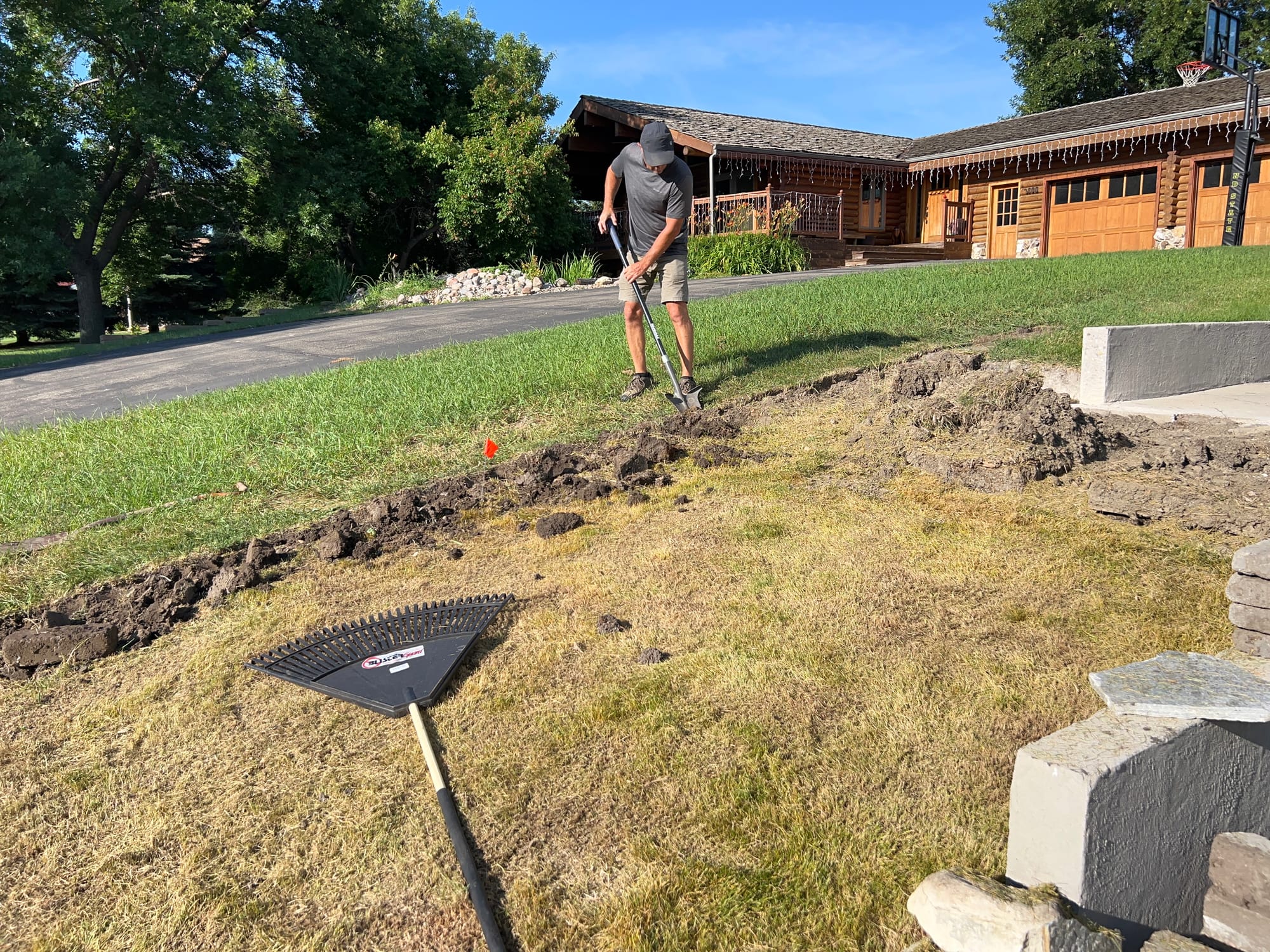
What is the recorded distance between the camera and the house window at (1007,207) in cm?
2450

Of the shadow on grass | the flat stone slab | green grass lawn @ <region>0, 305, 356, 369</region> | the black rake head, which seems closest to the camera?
the flat stone slab

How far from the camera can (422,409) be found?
5.96m

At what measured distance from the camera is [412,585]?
3.57m

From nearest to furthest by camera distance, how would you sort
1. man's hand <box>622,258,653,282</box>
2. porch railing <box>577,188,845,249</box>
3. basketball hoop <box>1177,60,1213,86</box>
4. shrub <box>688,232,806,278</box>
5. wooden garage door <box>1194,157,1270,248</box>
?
man's hand <box>622,258,653,282</box> → shrub <box>688,232,806,278</box> → wooden garage door <box>1194,157,1270,248</box> → porch railing <box>577,188,845,249</box> → basketball hoop <box>1177,60,1213,86</box>

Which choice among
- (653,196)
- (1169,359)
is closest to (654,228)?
(653,196)

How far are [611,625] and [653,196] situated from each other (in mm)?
A: 3545

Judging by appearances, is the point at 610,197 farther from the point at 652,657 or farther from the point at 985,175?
the point at 985,175

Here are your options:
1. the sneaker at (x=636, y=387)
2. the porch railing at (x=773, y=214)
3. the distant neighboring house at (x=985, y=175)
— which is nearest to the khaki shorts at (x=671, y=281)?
the sneaker at (x=636, y=387)

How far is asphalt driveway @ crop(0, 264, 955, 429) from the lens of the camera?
333 inches

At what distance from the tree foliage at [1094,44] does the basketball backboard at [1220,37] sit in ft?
51.4

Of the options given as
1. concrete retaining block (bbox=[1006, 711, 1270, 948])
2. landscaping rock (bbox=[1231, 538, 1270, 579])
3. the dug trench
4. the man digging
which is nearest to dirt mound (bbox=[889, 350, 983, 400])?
the dug trench

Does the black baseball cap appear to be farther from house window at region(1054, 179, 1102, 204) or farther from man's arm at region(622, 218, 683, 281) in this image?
house window at region(1054, 179, 1102, 204)

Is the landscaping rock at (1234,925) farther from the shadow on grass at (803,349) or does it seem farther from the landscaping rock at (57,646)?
the shadow on grass at (803,349)

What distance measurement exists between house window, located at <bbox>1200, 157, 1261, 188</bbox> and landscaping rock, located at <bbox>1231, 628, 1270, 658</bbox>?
72.8 feet
